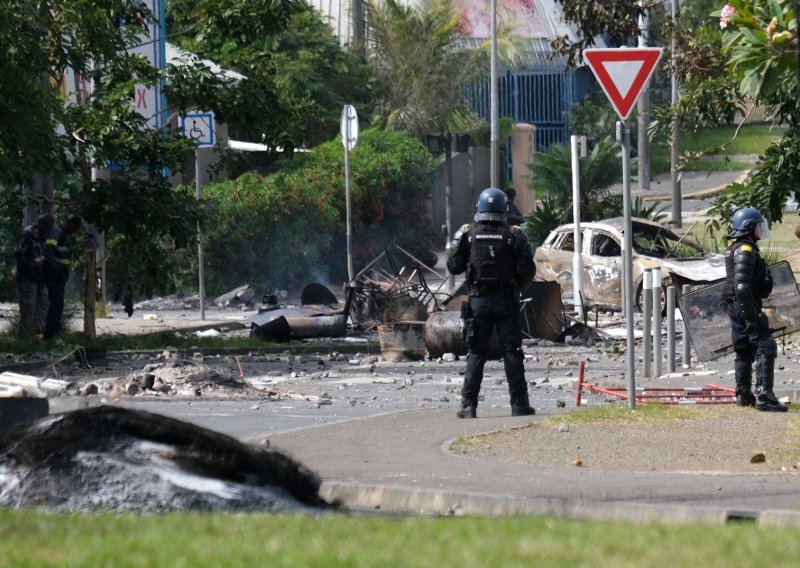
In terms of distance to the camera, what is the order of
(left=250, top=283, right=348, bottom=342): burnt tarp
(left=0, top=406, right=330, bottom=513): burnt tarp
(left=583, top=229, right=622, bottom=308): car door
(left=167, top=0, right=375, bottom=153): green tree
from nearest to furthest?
(left=0, top=406, right=330, bottom=513): burnt tarp, (left=167, top=0, right=375, bottom=153): green tree, (left=250, top=283, right=348, bottom=342): burnt tarp, (left=583, top=229, right=622, bottom=308): car door

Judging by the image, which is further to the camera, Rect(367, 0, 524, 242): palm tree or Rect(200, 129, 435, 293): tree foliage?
Rect(367, 0, 524, 242): palm tree

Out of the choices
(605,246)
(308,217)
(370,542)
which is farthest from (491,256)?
(308,217)

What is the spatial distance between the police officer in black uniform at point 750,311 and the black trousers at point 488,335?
169 cm

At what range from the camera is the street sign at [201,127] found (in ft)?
65.5

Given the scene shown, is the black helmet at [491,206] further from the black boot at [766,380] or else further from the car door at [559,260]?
the car door at [559,260]

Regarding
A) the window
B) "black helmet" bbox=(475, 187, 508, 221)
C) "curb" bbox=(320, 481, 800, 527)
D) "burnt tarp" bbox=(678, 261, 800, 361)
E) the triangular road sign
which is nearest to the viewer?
"curb" bbox=(320, 481, 800, 527)

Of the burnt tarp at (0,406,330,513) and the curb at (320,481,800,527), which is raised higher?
the burnt tarp at (0,406,330,513)

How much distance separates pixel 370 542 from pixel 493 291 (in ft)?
21.2

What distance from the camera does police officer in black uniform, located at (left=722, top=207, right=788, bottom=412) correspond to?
12.1 m

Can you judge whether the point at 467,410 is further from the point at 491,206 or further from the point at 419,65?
the point at 419,65

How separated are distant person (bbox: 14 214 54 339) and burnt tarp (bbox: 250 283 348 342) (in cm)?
275

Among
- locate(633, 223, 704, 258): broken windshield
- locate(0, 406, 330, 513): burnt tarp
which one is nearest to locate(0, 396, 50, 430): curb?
locate(0, 406, 330, 513): burnt tarp

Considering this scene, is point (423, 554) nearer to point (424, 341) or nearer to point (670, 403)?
point (670, 403)

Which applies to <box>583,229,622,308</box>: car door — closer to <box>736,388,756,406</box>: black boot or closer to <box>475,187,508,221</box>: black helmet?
<box>736,388,756,406</box>: black boot
